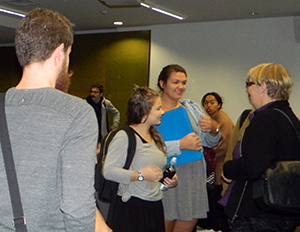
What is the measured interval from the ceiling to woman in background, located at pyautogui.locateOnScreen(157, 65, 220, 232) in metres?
3.84

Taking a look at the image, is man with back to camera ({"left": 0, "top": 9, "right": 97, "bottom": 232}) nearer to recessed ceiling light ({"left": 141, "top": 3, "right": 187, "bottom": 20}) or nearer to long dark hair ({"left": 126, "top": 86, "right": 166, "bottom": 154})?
long dark hair ({"left": 126, "top": 86, "right": 166, "bottom": 154})

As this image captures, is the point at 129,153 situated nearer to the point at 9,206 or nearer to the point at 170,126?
the point at 170,126

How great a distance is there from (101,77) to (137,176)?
8526 mm

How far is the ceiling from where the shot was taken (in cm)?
810

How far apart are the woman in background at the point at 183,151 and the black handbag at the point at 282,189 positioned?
3.36 ft

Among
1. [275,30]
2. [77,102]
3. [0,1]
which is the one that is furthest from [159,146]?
[275,30]

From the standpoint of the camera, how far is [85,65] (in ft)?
37.9

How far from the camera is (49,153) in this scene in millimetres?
1366

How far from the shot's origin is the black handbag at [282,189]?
7.79 feet

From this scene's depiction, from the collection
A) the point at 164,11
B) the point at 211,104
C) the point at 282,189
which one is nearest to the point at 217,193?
the point at 211,104

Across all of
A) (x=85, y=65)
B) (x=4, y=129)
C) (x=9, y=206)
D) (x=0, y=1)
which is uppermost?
(x=0, y=1)

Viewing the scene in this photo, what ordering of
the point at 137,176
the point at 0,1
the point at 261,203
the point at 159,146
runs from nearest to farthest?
the point at 261,203 < the point at 137,176 < the point at 159,146 < the point at 0,1

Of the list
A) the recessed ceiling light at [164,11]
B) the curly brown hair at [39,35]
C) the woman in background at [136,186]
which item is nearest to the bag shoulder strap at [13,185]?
the curly brown hair at [39,35]

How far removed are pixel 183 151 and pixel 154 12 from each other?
5.99 m
